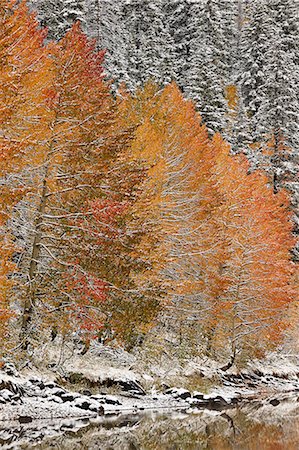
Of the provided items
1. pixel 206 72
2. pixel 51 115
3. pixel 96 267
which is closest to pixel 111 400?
pixel 96 267

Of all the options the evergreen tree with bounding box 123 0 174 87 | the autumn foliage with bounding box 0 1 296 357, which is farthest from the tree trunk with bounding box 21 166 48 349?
the evergreen tree with bounding box 123 0 174 87

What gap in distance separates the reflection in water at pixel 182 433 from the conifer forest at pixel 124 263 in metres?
0.09

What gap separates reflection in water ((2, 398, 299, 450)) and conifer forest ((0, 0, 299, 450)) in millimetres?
89

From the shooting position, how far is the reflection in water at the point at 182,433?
11852 millimetres

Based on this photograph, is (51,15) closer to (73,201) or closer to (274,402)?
(73,201)

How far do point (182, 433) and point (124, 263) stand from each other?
5355 millimetres

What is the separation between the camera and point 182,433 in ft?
44.7

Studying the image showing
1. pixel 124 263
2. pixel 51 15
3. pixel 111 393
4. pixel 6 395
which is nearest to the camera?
pixel 6 395

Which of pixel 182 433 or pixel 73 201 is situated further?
pixel 73 201

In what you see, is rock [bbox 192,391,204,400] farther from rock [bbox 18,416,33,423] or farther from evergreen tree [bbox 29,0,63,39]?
evergreen tree [bbox 29,0,63,39]

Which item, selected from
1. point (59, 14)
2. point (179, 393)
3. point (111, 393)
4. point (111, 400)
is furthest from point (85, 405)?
point (59, 14)

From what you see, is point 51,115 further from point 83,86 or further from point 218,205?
point 218,205

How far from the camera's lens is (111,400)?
1680 centimetres

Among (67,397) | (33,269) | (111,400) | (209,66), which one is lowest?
(209,66)
